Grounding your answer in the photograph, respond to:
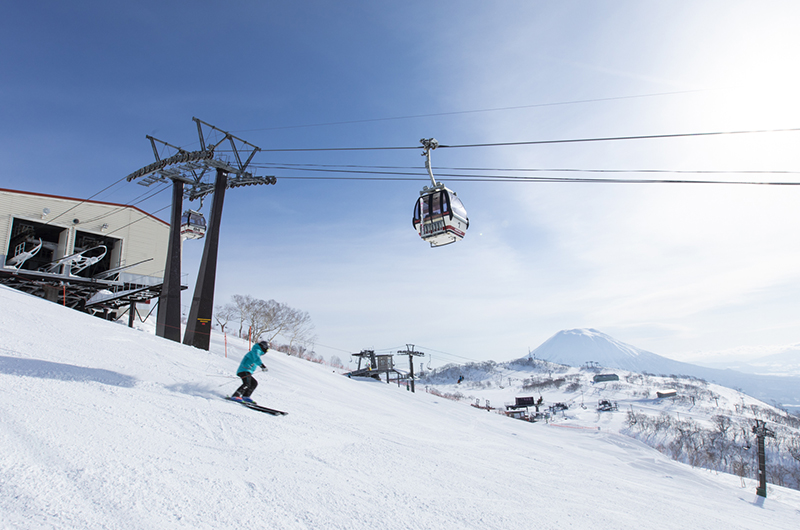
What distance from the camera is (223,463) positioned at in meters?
5.19

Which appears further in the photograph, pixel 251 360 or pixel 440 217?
pixel 440 217

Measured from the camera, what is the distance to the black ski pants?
8547mm

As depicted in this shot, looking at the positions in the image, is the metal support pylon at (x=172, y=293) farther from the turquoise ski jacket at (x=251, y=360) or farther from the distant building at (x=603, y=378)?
the distant building at (x=603, y=378)

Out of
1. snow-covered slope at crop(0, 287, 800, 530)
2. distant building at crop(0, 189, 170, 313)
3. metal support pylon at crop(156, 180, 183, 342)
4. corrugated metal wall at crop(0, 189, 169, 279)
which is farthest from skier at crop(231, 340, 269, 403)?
corrugated metal wall at crop(0, 189, 169, 279)

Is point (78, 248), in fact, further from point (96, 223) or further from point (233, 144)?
point (233, 144)

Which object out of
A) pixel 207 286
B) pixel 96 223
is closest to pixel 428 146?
pixel 207 286

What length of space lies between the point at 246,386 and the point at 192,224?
13.4m

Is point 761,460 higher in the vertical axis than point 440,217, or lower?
lower

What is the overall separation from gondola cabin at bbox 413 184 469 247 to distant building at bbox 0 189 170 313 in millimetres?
18229

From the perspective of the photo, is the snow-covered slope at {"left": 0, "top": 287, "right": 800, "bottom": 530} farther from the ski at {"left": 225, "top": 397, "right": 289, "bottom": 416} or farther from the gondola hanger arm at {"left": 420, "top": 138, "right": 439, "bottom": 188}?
the gondola hanger arm at {"left": 420, "top": 138, "right": 439, "bottom": 188}

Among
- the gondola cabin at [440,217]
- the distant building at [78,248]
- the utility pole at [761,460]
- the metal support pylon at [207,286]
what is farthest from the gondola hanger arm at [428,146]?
the utility pole at [761,460]

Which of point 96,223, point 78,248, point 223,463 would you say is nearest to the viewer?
point 223,463

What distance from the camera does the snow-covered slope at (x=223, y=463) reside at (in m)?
3.98

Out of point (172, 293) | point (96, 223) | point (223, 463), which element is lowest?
point (223, 463)
